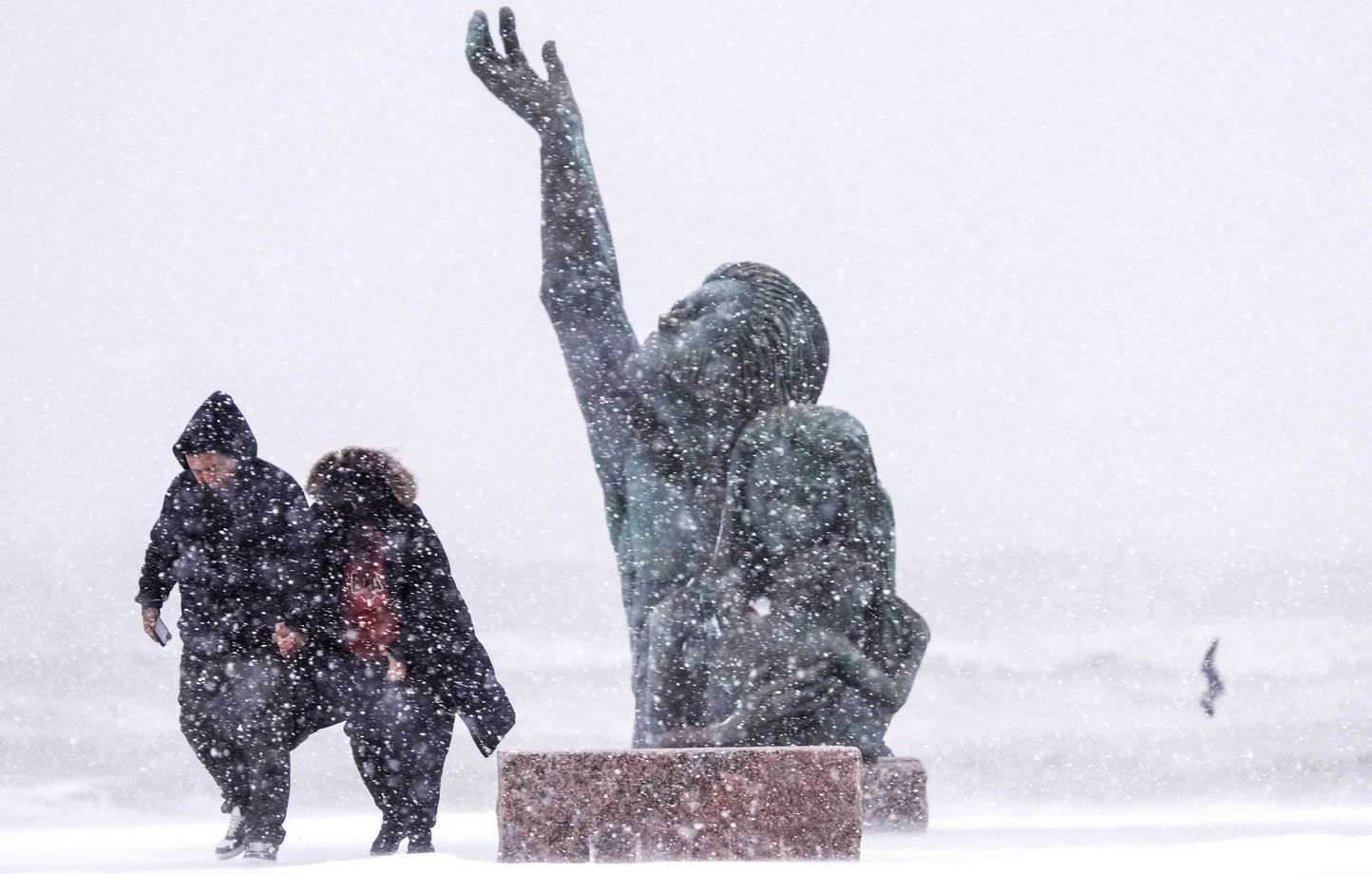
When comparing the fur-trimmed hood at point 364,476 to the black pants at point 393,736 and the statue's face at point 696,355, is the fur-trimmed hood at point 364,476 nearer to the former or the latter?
the black pants at point 393,736

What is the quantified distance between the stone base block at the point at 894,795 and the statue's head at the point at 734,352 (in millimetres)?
1596

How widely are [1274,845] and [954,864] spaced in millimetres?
1056

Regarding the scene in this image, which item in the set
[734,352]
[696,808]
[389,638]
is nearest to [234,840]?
[389,638]

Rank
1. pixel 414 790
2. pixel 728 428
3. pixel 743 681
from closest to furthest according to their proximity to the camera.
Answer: pixel 414 790
pixel 743 681
pixel 728 428

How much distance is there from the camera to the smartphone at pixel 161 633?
266 inches

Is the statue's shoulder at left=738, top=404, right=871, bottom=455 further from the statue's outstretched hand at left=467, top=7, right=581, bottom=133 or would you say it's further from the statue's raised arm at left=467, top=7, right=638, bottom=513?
the statue's outstretched hand at left=467, top=7, right=581, bottom=133

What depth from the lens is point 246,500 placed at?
6578 millimetres

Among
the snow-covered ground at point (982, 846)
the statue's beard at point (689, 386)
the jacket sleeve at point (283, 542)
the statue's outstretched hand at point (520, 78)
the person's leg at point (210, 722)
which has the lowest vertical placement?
the snow-covered ground at point (982, 846)

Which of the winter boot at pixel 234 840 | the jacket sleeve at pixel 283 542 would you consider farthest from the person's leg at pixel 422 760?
the winter boot at pixel 234 840

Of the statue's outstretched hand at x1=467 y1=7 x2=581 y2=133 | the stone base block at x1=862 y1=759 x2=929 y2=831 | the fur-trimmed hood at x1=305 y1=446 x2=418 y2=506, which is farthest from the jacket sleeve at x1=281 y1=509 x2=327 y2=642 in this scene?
the statue's outstretched hand at x1=467 y1=7 x2=581 y2=133

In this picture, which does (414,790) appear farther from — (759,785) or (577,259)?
(577,259)

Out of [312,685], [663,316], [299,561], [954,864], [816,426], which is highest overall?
[663,316]

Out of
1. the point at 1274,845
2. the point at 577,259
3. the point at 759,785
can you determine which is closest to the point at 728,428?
the point at 577,259

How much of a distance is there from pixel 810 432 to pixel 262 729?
2358mm
